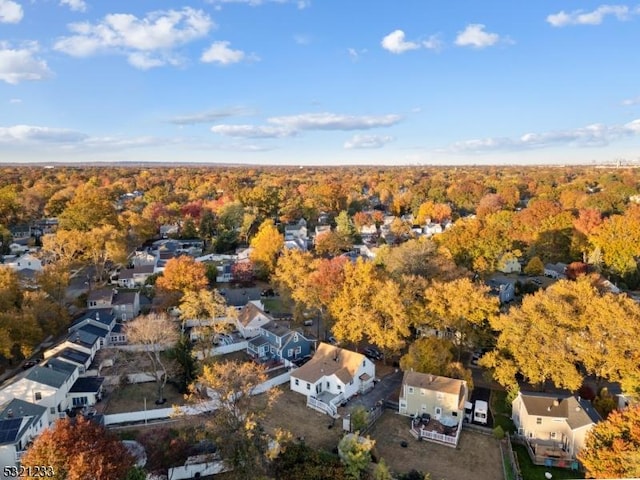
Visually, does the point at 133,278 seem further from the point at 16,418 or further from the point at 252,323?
the point at 16,418

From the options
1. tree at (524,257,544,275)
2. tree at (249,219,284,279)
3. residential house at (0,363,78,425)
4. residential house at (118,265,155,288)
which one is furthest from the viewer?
tree at (249,219,284,279)

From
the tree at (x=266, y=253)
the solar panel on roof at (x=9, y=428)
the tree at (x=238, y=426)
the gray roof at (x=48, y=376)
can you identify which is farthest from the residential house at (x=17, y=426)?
the tree at (x=266, y=253)

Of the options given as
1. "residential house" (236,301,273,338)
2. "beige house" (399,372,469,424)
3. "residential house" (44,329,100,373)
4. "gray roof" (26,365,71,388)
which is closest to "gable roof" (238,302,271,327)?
"residential house" (236,301,273,338)

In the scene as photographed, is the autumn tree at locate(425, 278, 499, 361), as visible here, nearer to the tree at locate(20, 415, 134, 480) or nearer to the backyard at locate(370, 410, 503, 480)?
the backyard at locate(370, 410, 503, 480)

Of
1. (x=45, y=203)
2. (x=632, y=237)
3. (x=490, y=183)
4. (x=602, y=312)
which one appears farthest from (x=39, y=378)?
(x=490, y=183)

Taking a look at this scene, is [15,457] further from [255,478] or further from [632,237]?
[632,237]

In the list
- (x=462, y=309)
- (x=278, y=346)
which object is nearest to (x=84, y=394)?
(x=278, y=346)
